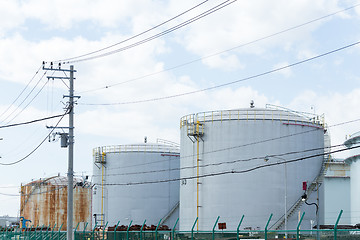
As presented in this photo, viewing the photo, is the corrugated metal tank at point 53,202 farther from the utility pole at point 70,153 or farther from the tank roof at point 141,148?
the utility pole at point 70,153

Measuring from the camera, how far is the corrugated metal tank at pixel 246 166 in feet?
142

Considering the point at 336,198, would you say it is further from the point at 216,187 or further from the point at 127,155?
the point at 127,155

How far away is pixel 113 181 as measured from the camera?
60.7 meters

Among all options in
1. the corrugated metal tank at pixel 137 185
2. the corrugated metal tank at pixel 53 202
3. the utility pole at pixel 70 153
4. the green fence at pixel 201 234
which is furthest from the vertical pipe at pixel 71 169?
the corrugated metal tank at pixel 53 202

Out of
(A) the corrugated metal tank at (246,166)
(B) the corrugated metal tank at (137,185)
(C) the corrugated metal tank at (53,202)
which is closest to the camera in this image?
(A) the corrugated metal tank at (246,166)

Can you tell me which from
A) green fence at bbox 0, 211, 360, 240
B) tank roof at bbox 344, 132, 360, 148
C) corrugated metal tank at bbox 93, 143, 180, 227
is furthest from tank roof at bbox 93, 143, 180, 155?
tank roof at bbox 344, 132, 360, 148

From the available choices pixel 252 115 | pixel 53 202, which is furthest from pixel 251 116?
pixel 53 202

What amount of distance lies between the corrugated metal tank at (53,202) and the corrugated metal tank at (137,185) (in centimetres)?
1311

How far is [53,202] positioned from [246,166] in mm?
37041

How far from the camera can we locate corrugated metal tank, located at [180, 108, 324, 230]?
43.2 metres

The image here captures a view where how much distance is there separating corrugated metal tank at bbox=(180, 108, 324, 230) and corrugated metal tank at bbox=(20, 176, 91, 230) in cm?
3131

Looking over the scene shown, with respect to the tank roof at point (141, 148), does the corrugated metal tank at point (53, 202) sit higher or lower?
lower

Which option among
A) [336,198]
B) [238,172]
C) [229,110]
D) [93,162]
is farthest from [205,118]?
[93,162]

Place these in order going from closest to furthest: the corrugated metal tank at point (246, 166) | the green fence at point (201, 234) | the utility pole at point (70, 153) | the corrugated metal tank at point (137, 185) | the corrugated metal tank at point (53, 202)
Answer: the green fence at point (201, 234)
the utility pole at point (70, 153)
the corrugated metal tank at point (246, 166)
the corrugated metal tank at point (137, 185)
the corrugated metal tank at point (53, 202)
